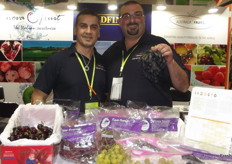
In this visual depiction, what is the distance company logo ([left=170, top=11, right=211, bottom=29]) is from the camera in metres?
4.58

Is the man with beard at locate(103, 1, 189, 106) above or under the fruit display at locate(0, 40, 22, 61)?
under

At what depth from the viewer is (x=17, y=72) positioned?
179 inches

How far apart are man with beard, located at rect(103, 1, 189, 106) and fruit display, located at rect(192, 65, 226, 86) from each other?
9.55 feet

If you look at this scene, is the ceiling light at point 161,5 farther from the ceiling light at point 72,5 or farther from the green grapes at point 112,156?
the green grapes at point 112,156

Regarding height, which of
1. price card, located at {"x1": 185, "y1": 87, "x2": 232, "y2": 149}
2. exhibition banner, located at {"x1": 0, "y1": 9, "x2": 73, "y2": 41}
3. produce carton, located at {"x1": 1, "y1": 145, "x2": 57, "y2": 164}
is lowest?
produce carton, located at {"x1": 1, "y1": 145, "x2": 57, "y2": 164}

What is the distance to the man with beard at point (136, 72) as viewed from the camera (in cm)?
192

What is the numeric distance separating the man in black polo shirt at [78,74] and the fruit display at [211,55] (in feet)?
10.2

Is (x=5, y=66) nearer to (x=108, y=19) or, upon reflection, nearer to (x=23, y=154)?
(x=108, y=19)

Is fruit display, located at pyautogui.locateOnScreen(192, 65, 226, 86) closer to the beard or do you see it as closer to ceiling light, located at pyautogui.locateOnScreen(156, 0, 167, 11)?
ceiling light, located at pyautogui.locateOnScreen(156, 0, 167, 11)

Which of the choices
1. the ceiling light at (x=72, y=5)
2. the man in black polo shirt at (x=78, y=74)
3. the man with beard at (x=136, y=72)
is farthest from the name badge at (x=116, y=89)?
the ceiling light at (x=72, y=5)

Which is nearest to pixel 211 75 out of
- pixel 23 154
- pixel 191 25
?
pixel 191 25

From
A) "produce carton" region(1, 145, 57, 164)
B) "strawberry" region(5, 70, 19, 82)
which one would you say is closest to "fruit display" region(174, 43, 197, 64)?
"strawberry" region(5, 70, 19, 82)

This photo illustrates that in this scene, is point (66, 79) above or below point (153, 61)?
below

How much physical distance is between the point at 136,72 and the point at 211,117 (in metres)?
0.93
